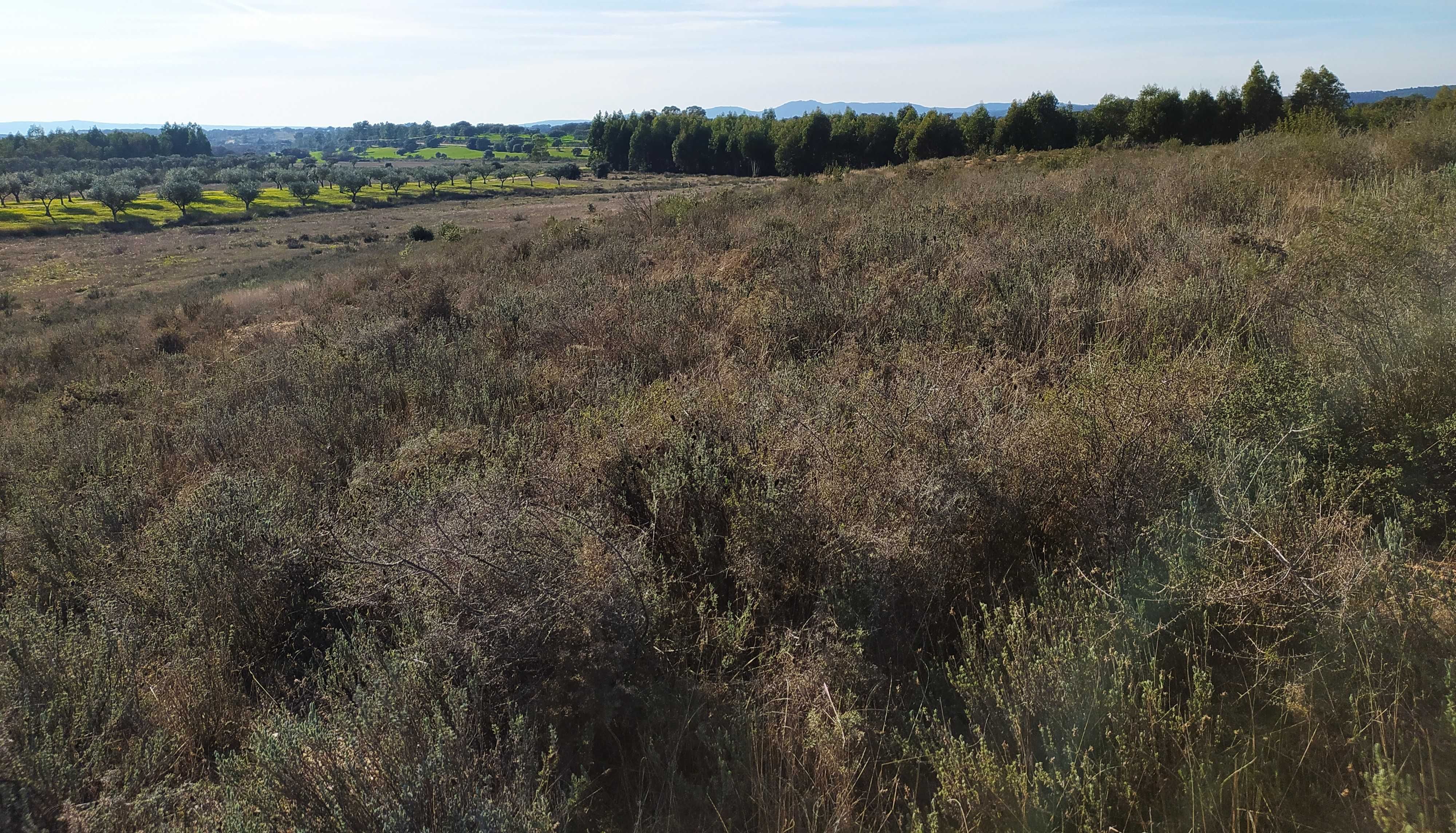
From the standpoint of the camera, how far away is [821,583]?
10.1ft

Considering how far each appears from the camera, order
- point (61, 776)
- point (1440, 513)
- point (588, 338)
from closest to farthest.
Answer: point (61, 776) < point (1440, 513) < point (588, 338)

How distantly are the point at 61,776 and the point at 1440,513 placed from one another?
496cm

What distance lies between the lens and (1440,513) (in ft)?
8.87

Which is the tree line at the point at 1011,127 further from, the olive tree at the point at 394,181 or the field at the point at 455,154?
the field at the point at 455,154

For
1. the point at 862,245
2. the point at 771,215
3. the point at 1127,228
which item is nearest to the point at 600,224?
the point at 771,215

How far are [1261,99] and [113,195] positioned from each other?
285ft

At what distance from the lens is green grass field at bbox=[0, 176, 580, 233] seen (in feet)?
191

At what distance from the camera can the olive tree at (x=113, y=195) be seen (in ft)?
207

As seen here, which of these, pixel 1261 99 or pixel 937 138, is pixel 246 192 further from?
pixel 1261 99

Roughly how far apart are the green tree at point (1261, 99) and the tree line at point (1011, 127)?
40 millimetres

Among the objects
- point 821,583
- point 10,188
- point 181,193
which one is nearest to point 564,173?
point 181,193

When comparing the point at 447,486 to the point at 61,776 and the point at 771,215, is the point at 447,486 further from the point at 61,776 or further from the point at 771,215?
the point at 771,215

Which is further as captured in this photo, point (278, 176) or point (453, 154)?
point (453, 154)

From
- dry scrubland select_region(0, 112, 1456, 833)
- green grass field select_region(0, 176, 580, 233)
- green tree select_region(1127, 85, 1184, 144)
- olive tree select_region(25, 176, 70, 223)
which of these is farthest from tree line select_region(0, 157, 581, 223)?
dry scrubland select_region(0, 112, 1456, 833)
